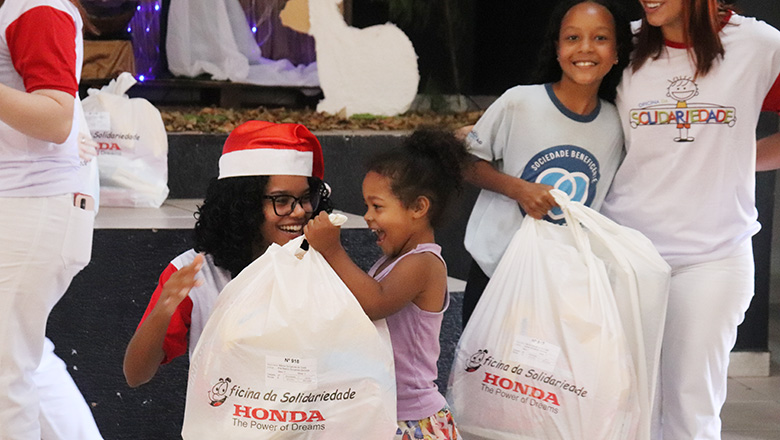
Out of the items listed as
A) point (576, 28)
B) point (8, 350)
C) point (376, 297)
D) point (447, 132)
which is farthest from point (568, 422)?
point (8, 350)

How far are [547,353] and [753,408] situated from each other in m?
2.27

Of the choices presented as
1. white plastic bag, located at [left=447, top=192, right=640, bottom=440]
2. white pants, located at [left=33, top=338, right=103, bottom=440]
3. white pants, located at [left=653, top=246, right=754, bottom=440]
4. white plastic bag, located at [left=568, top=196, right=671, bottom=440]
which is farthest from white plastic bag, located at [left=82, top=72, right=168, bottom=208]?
white pants, located at [left=653, top=246, right=754, bottom=440]

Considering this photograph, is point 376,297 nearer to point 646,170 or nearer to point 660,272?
point 660,272

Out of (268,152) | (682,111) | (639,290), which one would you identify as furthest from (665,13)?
(268,152)

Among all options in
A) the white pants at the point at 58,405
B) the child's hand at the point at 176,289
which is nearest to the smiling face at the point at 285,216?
the child's hand at the point at 176,289

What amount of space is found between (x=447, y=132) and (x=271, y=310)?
0.58 m

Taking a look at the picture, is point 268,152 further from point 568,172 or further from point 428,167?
point 568,172

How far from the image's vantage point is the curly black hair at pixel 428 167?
193 cm

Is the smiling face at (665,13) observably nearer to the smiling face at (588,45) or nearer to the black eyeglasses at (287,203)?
the smiling face at (588,45)

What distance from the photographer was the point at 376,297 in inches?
70.9

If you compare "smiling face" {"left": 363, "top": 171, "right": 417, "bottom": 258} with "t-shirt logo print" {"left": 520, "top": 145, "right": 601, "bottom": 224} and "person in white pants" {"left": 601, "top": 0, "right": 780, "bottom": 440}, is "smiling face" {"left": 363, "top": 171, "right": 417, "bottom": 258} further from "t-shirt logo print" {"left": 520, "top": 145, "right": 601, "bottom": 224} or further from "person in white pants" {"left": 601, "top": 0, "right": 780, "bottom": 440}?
"person in white pants" {"left": 601, "top": 0, "right": 780, "bottom": 440}

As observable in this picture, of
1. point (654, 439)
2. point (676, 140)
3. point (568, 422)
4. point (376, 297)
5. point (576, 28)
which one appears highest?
point (576, 28)

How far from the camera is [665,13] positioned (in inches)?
87.7

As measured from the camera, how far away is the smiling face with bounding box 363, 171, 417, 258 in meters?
1.93
